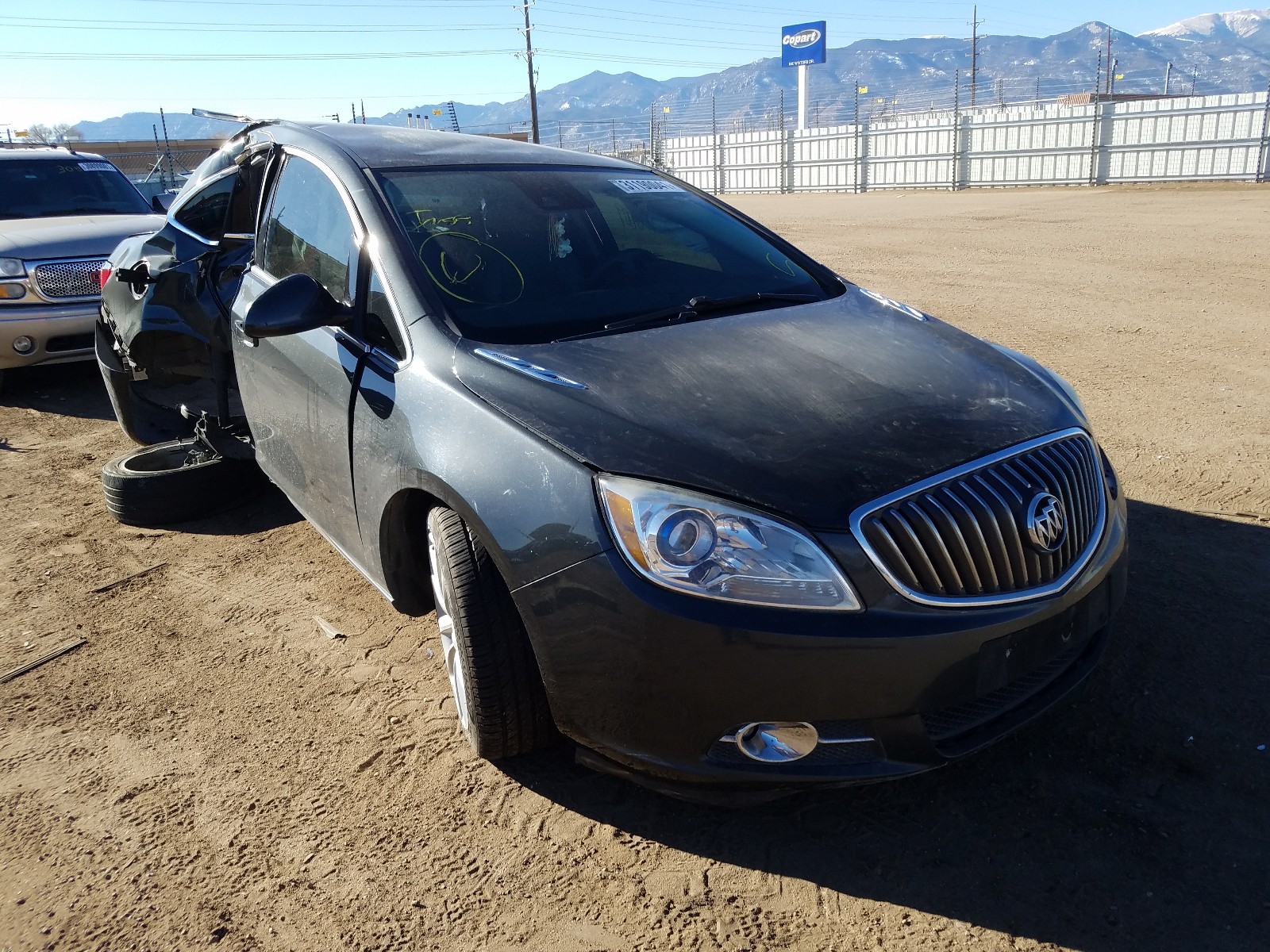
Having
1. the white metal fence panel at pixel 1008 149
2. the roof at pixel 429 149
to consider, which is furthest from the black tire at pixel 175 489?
the white metal fence panel at pixel 1008 149

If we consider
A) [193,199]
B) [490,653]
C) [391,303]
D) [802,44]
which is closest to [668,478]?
[490,653]

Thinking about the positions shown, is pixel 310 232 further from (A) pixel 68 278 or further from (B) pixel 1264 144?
(B) pixel 1264 144

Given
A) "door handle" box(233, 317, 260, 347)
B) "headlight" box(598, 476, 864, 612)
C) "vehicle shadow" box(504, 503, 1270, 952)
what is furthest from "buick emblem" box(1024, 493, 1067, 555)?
"door handle" box(233, 317, 260, 347)

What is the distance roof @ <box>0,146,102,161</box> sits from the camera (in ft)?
27.6

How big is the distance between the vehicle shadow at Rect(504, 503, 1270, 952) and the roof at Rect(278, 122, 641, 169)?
81.8 inches

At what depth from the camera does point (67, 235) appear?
7.22 meters

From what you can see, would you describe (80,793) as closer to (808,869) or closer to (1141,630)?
(808,869)

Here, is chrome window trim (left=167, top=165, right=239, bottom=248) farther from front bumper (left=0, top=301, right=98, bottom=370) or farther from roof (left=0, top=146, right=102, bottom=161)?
roof (left=0, top=146, right=102, bottom=161)

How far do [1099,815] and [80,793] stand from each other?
267cm

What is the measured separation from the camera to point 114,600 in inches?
153

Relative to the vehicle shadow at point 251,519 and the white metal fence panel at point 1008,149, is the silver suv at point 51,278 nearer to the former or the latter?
the vehicle shadow at point 251,519

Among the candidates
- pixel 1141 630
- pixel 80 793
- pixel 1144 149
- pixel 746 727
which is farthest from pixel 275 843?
pixel 1144 149

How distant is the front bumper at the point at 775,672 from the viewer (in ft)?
6.61

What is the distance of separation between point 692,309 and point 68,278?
19.6ft
